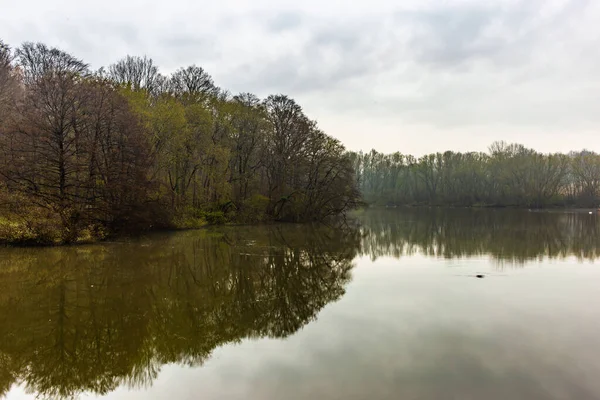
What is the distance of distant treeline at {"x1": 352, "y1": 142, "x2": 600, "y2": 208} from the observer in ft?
304

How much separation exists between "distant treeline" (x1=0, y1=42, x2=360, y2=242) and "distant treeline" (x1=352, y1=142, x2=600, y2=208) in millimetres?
54131

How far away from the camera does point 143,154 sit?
27.1m

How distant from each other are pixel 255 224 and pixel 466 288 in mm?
28574

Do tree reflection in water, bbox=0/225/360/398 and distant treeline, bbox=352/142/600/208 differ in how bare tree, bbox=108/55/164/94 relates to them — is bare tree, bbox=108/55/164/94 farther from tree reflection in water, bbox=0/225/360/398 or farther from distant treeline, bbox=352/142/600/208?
distant treeline, bbox=352/142/600/208

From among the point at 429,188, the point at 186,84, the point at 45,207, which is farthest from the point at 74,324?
the point at 429,188

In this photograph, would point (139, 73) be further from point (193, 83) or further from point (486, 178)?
point (486, 178)

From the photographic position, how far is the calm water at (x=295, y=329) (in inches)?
258

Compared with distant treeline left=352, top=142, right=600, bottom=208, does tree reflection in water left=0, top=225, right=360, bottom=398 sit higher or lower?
lower

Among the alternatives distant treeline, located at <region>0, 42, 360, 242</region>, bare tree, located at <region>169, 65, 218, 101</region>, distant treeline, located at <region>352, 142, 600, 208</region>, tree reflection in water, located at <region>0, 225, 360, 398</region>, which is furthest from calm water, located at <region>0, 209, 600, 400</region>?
distant treeline, located at <region>352, 142, 600, 208</region>

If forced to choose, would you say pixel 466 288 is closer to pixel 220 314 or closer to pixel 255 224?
pixel 220 314

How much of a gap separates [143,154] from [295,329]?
21.5 metres

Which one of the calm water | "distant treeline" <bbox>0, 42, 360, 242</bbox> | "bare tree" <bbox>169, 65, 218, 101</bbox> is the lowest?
the calm water

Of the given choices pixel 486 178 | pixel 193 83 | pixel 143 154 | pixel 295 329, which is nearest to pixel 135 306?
pixel 295 329

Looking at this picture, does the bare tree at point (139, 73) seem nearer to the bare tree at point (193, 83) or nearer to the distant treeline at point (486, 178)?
the bare tree at point (193, 83)
